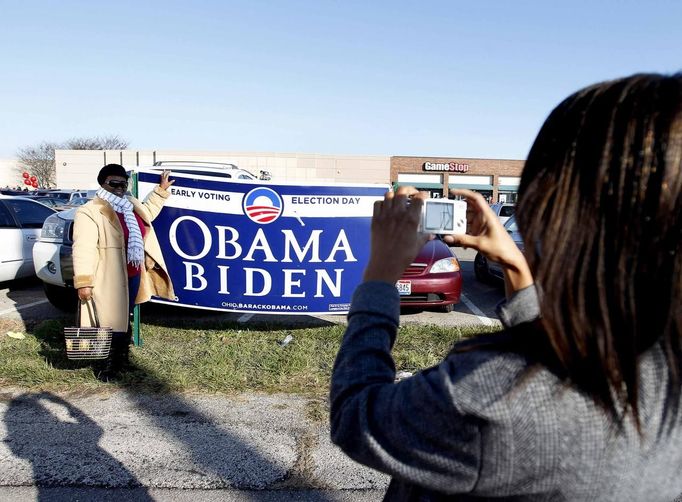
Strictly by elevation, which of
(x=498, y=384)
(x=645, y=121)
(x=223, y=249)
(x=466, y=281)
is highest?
(x=645, y=121)

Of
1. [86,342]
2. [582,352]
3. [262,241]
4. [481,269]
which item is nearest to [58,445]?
[86,342]

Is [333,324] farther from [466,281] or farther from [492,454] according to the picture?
[492,454]

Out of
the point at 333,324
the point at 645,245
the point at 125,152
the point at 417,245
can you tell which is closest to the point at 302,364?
the point at 333,324

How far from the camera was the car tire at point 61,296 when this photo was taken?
6.98 meters

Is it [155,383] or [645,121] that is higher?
[645,121]

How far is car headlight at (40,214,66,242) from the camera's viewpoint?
6.61 m

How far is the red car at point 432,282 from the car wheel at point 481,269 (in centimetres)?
292

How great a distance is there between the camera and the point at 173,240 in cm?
561

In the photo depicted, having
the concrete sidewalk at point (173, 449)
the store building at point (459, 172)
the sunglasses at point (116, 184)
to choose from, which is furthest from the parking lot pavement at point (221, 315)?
the store building at point (459, 172)

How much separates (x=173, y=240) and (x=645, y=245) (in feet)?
17.5

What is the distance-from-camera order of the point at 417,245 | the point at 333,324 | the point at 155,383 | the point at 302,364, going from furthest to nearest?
the point at 333,324 → the point at 302,364 → the point at 155,383 → the point at 417,245

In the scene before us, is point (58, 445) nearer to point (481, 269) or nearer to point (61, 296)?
point (61, 296)

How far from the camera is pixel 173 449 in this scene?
3.31m

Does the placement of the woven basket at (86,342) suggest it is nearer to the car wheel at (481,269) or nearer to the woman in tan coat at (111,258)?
the woman in tan coat at (111,258)
